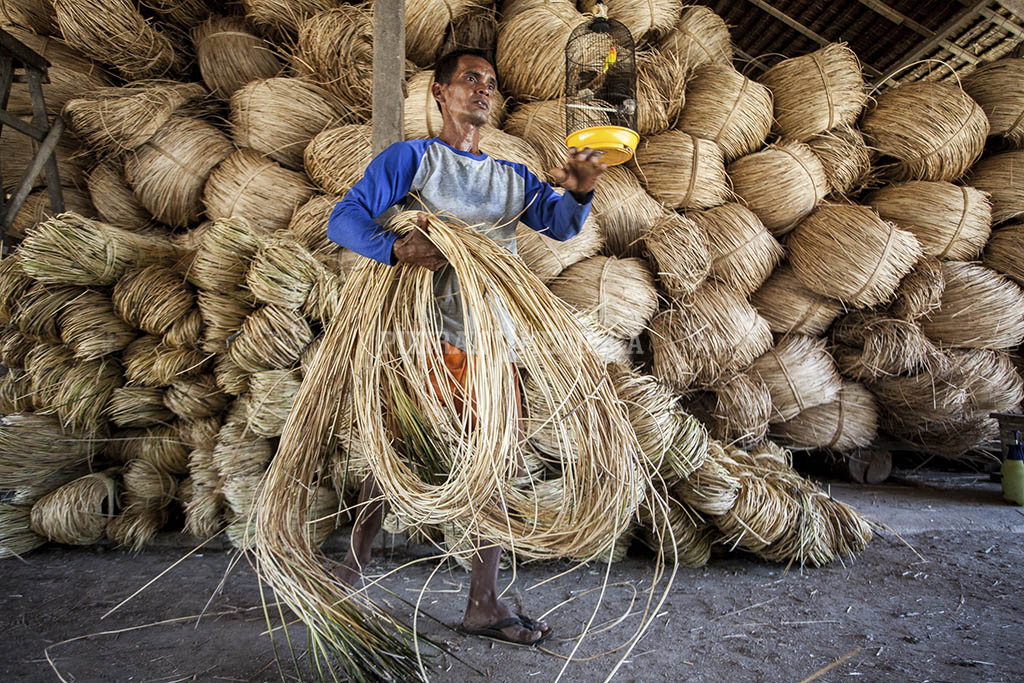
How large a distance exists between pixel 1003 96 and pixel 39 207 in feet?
16.7

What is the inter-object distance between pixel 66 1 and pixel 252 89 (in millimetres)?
950

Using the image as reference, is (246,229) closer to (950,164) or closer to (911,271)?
(911,271)

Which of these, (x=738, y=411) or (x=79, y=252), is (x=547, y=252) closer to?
(x=738, y=411)

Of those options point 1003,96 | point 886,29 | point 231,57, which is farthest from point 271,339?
point 886,29

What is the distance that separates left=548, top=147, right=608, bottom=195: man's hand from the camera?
166cm

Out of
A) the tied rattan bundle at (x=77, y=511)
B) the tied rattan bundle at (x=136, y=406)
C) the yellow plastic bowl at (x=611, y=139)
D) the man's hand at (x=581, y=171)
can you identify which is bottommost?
the tied rattan bundle at (x=77, y=511)

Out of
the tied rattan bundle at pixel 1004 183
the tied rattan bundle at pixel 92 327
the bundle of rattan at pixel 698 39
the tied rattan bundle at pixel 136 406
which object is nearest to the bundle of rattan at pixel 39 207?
the tied rattan bundle at pixel 92 327

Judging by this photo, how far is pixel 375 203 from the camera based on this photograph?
5.64ft

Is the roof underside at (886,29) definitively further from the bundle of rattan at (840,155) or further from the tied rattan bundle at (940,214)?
the tied rattan bundle at (940,214)

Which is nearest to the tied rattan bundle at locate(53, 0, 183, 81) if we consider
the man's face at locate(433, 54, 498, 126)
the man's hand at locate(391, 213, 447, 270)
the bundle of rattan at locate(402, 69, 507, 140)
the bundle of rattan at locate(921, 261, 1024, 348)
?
the bundle of rattan at locate(402, 69, 507, 140)

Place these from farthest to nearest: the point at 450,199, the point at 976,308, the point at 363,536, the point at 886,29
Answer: the point at 886,29
the point at 976,308
the point at 363,536
the point at 450,199

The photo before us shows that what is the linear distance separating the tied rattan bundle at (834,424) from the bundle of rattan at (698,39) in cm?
194

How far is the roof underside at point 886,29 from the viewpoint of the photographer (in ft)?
13.6

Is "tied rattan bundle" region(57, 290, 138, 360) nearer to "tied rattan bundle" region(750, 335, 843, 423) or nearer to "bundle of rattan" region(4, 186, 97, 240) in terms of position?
"bundle of rattan" region(4, 186, 97, 240)
